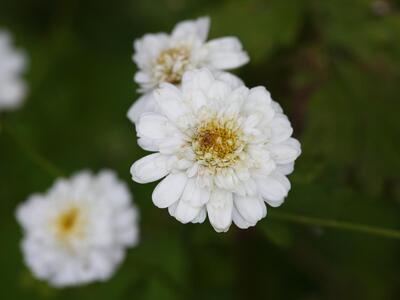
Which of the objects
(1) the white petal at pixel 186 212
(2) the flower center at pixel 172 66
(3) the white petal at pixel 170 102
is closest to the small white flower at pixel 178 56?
(2) the flower center at pixel 172 66

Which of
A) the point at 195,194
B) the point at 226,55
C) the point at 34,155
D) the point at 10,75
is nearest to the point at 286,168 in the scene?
the point at 195,194

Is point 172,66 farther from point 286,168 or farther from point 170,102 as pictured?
point 286,168

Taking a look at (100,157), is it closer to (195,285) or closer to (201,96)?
(195,285)

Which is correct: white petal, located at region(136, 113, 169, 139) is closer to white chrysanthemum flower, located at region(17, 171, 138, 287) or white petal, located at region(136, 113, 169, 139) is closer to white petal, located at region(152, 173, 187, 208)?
white petal, located at region(152, 173, 187, 208)

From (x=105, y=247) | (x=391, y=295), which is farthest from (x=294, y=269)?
(x=105, y=247)

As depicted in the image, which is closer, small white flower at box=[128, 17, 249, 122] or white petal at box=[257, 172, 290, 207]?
white petal at box=[257, 172, 290, 207]

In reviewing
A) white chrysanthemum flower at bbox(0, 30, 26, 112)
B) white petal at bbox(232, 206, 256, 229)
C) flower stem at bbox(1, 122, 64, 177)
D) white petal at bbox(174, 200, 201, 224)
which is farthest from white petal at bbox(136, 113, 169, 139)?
white chrysanthemum flower at bbox(0, 30, 26, 112)


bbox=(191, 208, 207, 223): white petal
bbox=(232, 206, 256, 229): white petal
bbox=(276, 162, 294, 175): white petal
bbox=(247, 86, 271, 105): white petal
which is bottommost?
bbox=(232, 206, 256, 229): white petal
